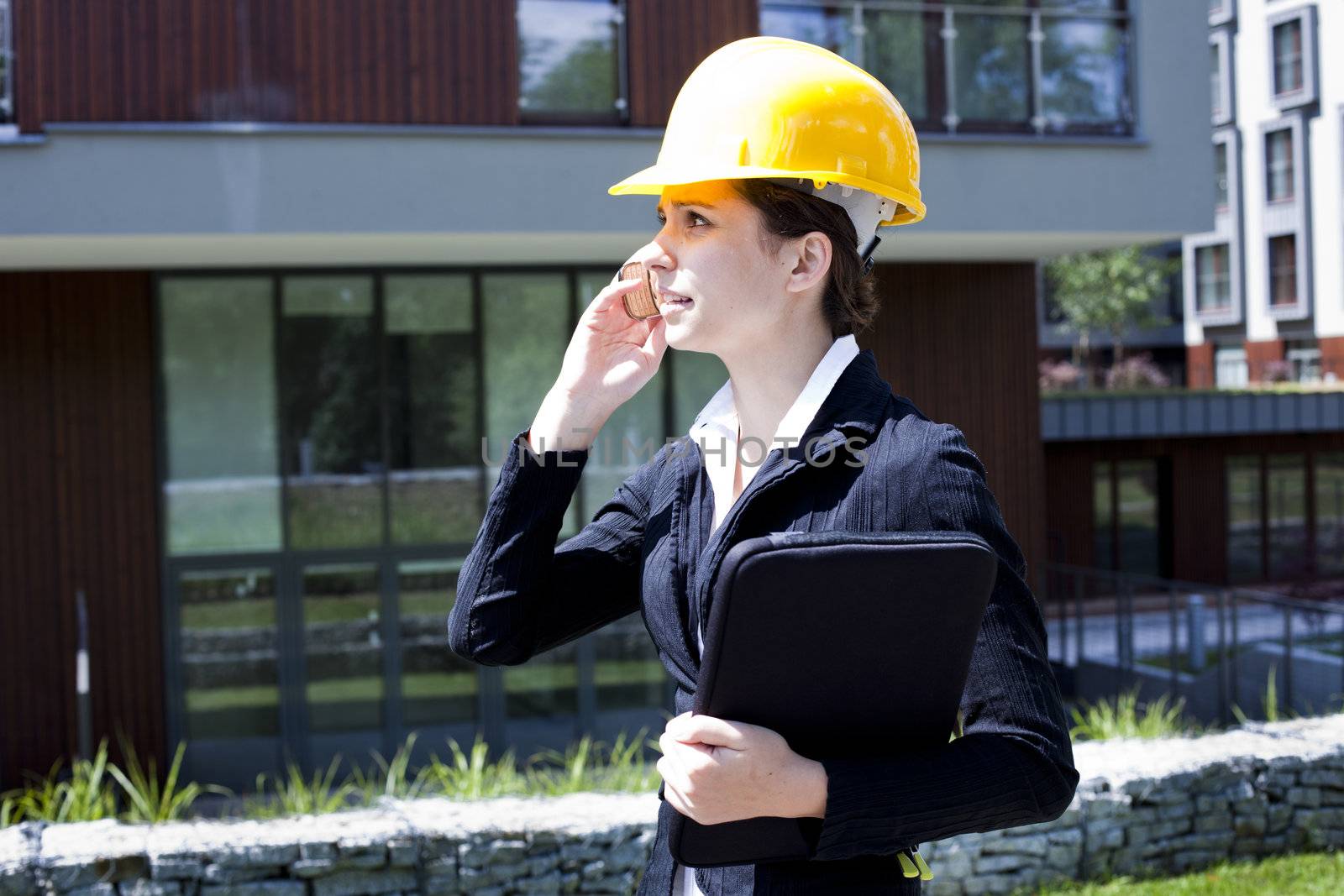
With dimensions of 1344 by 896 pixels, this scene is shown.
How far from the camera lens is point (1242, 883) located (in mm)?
6289

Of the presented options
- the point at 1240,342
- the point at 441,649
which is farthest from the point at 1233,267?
the point at 441,649

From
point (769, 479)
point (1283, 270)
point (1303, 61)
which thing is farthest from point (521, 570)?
point (1283, 270)

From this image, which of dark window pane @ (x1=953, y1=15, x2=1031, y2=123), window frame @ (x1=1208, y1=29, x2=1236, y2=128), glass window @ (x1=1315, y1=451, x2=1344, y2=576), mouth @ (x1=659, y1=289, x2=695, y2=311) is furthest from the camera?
window frame @ (x1=1208, y1=29, x2=1236, y2=128)

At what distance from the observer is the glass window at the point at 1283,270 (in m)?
38.5

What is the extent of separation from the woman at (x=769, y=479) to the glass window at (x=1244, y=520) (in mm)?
20423

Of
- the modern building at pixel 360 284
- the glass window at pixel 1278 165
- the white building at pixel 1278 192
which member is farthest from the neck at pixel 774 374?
the glass window at pixel 1278 165

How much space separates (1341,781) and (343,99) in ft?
23.6

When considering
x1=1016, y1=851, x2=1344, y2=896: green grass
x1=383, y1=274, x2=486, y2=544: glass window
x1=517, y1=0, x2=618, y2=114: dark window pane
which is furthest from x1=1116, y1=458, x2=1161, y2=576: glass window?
x1=1016, y1=851, x2=1344, y2=896: green grass

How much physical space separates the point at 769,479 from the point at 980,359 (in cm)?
1087

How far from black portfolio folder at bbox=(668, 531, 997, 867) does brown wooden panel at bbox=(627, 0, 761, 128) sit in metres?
8.51

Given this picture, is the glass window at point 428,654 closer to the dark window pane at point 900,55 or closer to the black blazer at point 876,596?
the dark window pane at point 900,55

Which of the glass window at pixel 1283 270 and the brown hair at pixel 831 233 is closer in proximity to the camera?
the brown hair at pixel 831 233

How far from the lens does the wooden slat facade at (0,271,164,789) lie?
33.5 feet

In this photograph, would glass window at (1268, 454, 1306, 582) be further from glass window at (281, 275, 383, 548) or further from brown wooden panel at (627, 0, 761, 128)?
glass window at (281, 275, 383, 548)
